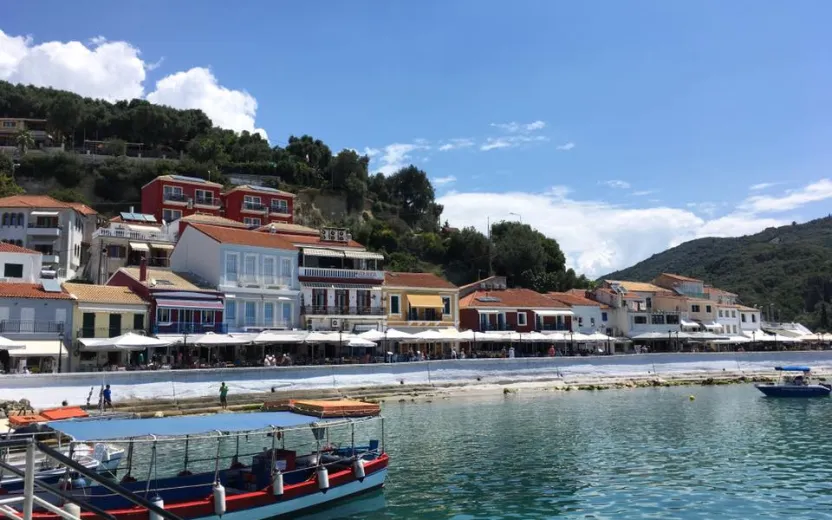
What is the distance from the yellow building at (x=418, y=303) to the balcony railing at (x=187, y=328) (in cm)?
1519

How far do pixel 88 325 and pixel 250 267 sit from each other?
12.3 m

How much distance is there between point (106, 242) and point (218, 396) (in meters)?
30.3

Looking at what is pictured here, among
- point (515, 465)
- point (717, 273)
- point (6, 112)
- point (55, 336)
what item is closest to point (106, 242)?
point (55, 336)

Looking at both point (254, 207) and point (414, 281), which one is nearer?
point (414, 281)

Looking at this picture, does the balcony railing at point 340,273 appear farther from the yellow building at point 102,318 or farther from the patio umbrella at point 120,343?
the patio umbrella at point 120,343

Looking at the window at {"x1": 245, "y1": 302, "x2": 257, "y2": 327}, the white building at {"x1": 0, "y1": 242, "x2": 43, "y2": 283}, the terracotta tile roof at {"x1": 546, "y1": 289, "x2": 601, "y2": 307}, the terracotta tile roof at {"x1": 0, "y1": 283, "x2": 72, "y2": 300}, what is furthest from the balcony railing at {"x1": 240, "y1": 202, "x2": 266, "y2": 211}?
the terracotta tile roof at {"x1": 0, "y1": 283, "x2": 72, "y2": 300}

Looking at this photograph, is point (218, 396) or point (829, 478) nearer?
point (829, 478)

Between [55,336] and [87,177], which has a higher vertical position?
[87,177]

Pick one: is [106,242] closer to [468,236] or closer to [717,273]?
[468,236]

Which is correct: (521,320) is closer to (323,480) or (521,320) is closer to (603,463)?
(603,463)

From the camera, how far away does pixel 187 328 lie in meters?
47.2

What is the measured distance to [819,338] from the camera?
7775cm

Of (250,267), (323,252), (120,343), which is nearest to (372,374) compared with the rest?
(250,267)

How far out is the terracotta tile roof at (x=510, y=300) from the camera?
66500 millimetres
